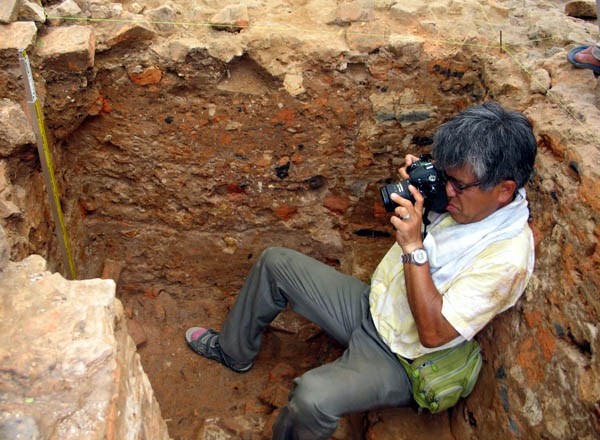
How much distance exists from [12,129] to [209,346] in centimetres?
134

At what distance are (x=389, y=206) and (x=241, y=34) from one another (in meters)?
1.09

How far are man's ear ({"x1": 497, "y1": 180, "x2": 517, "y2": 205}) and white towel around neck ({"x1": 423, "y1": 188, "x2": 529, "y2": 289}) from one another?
0.10ft

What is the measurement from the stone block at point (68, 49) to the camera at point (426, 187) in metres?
1.34

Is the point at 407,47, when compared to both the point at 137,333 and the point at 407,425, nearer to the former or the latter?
the point at 407,425

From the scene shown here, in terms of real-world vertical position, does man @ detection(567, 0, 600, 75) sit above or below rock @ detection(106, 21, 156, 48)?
above

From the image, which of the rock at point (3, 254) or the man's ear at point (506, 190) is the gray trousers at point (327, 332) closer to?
the man's ear at point (506, 190)

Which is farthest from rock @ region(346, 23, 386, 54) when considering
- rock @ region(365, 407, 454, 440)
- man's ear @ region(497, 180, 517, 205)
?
rock @ region(365, 407, 454, 440)

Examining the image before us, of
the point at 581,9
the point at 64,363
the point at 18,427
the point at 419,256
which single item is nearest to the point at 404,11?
the point at 581,9

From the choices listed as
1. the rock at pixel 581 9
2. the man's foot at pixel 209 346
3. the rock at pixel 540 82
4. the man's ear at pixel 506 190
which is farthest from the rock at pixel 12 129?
the rock at pixel 581 9

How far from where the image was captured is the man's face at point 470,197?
1.95 metres

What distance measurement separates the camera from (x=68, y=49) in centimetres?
237

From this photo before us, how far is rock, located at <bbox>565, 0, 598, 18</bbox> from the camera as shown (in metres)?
2.96

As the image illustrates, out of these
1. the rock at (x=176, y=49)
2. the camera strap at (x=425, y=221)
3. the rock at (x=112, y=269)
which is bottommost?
the rock at (x=112, y=269)

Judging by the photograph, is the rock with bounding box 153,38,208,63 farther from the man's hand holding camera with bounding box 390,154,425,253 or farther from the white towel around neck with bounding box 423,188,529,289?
the white towel around neck with bounding box 423,188,529,289
